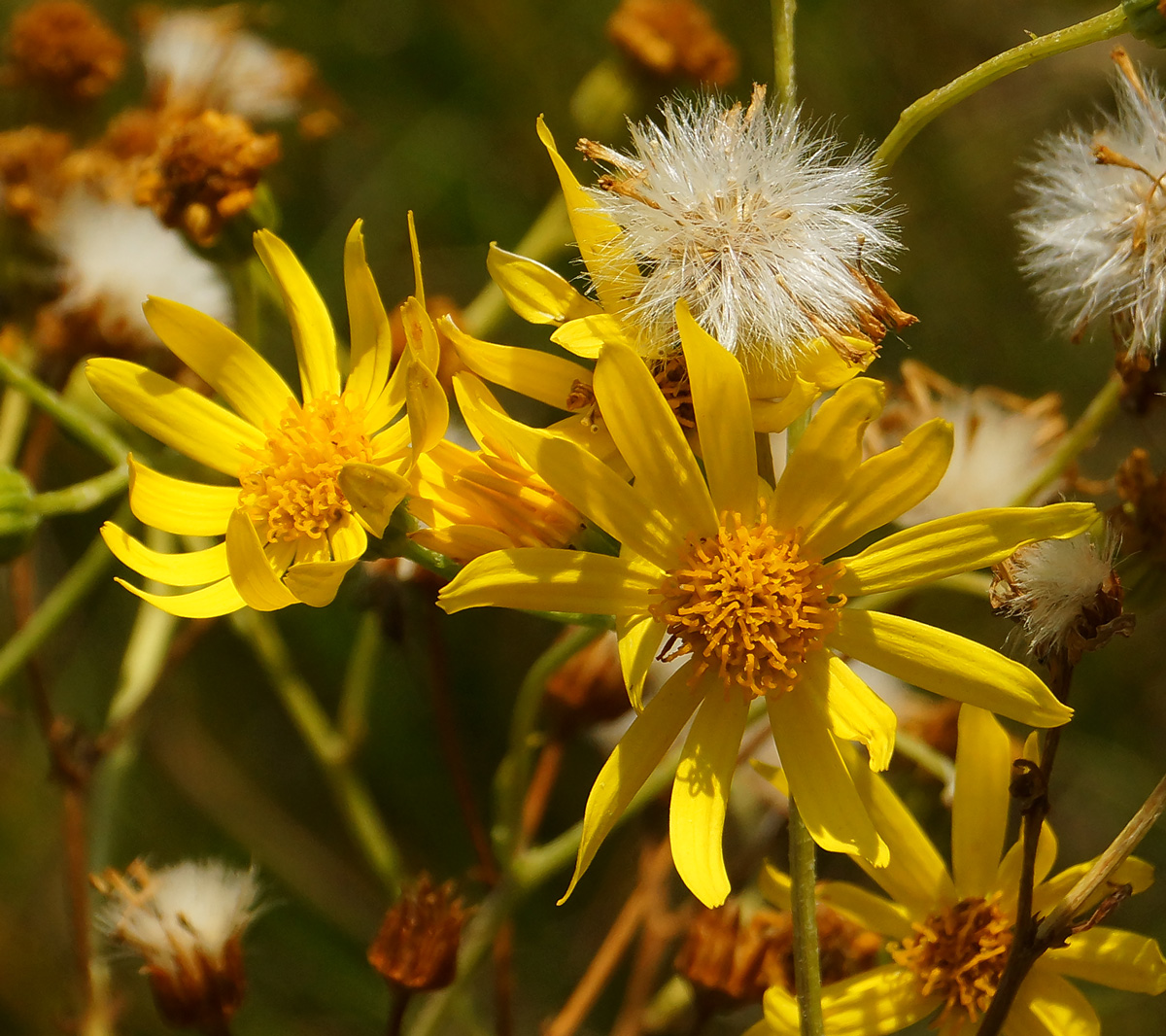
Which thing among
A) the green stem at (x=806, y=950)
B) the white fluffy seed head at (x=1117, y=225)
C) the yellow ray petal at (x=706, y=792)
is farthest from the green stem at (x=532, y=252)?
the green stem at (x=806, y=950)

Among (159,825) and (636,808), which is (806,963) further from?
(159,825)

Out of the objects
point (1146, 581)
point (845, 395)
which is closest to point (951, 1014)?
point (1146, 581)

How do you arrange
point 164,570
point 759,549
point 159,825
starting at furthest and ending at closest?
point 159,825, point 164,570, point 759,549

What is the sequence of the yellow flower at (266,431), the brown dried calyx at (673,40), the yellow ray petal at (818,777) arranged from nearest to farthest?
the yellow ray petal at (818,777) → the yellow flower at (266,431) → the brown dried calyx at (673,40)

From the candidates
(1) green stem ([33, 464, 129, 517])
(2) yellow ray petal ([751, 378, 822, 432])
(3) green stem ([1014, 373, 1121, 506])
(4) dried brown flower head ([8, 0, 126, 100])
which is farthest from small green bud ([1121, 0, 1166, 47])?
(4) dried brown flower head ([8, 0, 126, 100])

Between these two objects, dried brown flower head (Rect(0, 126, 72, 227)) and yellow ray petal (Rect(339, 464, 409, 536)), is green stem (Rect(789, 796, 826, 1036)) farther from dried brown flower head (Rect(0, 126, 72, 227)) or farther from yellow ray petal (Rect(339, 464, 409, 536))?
dried brown flower head (Rect(0, 126, 72, 227))

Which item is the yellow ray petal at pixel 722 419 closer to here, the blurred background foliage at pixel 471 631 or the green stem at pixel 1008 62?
the green stem at pixel 1008 62
